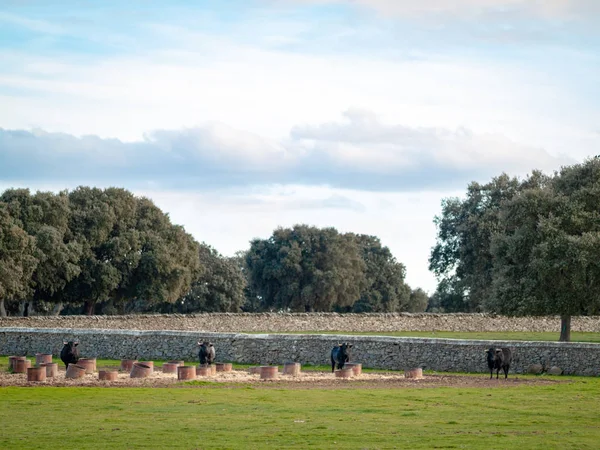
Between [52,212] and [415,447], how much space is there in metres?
52.7

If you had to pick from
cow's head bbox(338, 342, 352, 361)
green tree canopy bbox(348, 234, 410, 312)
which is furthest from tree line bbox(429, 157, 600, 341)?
green tree canopy bbox(348, 234, 410, 312)

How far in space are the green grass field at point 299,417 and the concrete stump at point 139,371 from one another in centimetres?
329

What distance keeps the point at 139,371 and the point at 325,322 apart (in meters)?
33.3

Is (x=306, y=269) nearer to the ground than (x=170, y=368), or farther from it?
farther from it

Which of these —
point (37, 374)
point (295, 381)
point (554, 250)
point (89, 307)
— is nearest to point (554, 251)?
point (554, 250)

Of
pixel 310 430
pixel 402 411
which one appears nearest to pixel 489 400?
pixel 402 411

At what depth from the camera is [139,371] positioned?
31219 mm

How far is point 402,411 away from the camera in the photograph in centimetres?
2208

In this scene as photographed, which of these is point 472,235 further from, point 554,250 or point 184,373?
point 184,373

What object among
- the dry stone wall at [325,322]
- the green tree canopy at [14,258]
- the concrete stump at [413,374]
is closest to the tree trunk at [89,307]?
the green tree canopy at [14,258]

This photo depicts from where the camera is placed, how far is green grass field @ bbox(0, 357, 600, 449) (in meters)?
17.6

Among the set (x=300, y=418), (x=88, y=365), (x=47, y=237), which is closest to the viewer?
(x=300, y=418)

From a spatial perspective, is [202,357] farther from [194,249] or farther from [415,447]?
[194,249]

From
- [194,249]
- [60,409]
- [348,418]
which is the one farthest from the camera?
[194,249]
